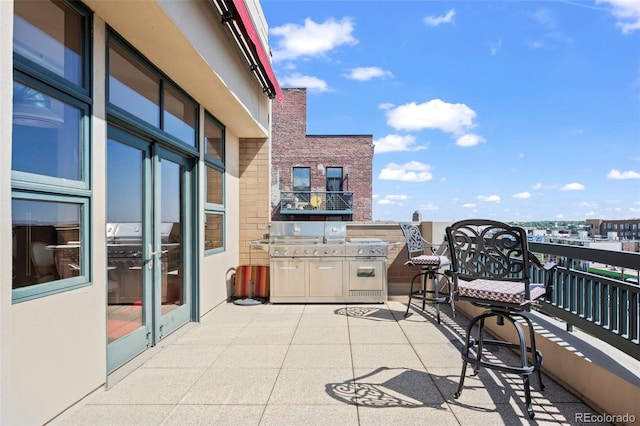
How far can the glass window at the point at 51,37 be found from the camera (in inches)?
72.2

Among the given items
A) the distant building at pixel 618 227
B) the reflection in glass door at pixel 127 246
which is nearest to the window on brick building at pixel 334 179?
the reflection in glass door at pixel 127 246

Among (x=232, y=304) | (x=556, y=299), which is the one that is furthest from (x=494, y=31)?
(x=232, y=304)

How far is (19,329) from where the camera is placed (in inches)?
68.9

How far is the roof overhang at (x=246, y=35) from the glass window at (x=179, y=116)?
33.8 inches

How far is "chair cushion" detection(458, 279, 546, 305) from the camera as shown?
7.00 feet

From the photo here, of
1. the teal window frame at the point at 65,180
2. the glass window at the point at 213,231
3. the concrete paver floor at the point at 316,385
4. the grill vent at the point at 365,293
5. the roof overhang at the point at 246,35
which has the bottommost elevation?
the concrete paver floor at the point at 316,385

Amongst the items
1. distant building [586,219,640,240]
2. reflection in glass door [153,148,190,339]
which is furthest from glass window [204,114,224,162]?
distant building [586,219,640,240]

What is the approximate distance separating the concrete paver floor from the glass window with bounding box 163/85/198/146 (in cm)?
219

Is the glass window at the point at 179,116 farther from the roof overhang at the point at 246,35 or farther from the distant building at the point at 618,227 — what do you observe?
the distant building at the point at 618,227

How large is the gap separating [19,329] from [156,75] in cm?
240

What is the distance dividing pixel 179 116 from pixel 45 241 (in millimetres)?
2169

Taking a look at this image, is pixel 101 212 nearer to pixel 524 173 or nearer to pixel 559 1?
pixel 559 1

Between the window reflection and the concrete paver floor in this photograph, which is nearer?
the window reflection

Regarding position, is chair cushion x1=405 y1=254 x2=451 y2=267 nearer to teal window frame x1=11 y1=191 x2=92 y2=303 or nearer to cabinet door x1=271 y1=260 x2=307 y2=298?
cabinet door x1=271 y1=260 x2=307 y2=298
